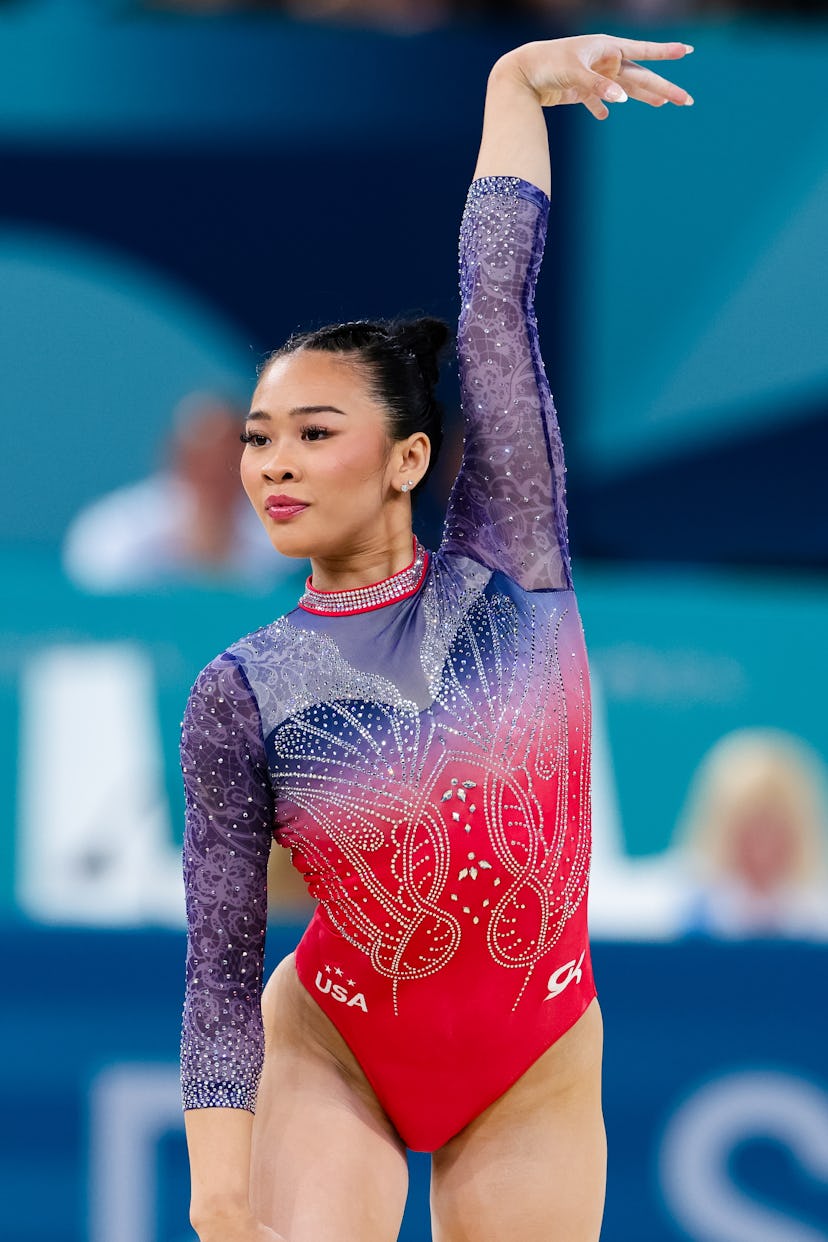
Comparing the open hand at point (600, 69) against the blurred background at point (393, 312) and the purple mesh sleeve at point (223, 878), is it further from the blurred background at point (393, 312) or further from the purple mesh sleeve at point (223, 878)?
the blurred background at point (393, 312)

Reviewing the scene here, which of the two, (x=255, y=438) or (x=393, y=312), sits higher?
(x=393, y=312)

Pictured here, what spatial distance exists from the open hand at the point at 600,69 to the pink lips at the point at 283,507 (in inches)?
24.0

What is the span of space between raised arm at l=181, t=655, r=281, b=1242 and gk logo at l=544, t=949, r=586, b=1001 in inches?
14.3

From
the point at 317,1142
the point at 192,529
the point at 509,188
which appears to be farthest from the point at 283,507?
the point at 192,529

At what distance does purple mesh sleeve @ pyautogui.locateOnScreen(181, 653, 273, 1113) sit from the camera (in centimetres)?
212

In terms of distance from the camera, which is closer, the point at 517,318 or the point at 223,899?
the point at 223,899

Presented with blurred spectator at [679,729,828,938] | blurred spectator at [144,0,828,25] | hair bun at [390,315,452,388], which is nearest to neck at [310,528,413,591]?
hair bun at [390,315,452,388]

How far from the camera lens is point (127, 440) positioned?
5664mm

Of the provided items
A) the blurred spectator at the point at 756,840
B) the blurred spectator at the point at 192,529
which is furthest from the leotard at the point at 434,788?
the blurred spectator at the point at 192,529

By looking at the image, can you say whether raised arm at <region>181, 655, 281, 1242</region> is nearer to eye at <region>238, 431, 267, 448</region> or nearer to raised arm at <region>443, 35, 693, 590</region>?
eye at <region>238, 431, 267, 448</region>

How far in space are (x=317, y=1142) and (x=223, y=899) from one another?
33 centimetres

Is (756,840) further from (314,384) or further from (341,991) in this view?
(314,384)

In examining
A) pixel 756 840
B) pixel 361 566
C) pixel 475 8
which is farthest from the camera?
pixel 475 8

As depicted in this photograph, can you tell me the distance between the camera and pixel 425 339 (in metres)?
2.30
